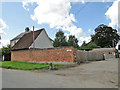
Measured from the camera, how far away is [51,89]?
5.38 meters

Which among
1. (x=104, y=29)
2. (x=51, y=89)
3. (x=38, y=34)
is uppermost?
(x=104, y=29)

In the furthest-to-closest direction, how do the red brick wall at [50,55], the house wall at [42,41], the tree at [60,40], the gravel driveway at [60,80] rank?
the tree at [60,40], the house wall at [42,41], the red brick wall at [50,55], the gravel driveway at [60,80]

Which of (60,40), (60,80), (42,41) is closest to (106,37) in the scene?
(60,40)

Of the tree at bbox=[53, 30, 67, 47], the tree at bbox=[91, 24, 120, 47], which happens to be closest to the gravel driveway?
the tree at bbox=[53, 30, 67, 47]

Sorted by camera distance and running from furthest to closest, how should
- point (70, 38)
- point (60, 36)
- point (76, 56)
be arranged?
point (70, 38) → point (60, 36) → point (76, 56)

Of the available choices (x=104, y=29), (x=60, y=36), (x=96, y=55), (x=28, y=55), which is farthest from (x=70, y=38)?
(x=28, y=55)

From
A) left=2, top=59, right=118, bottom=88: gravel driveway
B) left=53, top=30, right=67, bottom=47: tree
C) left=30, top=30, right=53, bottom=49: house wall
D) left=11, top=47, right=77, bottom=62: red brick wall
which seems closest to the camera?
left=2, top=59, right=118, bottom=88: gravel driveway

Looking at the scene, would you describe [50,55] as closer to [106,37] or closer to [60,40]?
[60,40]

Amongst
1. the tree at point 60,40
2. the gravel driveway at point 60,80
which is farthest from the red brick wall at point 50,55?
the tree at point 60,40

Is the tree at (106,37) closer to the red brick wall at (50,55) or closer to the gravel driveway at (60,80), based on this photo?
the red brick wall at (50,55)

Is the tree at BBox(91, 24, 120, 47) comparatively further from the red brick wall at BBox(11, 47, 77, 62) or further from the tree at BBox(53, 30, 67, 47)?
the red brick wall at BBox(11, 47, 77, 62)

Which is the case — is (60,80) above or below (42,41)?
below

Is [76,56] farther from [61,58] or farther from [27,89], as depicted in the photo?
[27,89]

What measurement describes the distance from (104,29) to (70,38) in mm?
21248
